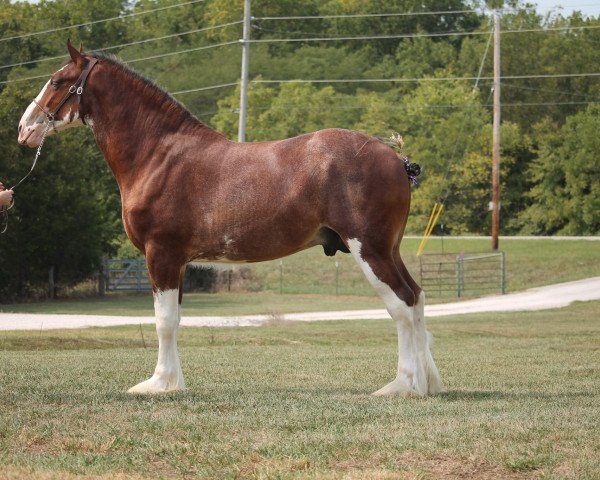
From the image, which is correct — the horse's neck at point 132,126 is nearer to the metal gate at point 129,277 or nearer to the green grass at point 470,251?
the green grass at point 470,251

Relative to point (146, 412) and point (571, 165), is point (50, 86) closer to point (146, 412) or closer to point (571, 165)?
point (146, 412)

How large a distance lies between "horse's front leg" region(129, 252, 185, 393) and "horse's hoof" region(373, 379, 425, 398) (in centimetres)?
212

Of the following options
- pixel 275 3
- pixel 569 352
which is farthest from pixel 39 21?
pixel 569 352

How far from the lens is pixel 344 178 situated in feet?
36.9

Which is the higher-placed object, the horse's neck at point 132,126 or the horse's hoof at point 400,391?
the horse's neck at point 132,126

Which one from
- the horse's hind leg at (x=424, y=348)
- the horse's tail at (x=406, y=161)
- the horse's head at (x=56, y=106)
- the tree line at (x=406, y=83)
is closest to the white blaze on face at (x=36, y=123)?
the horse's head at (x=56, y=106)

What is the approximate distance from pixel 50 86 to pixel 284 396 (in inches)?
169

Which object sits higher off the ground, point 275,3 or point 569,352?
point 275,3

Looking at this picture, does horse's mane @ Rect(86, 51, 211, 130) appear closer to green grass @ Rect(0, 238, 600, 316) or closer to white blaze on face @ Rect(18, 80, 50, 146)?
white blaze on face @ Rect(18, 80, 50, 146)

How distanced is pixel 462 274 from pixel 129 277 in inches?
614

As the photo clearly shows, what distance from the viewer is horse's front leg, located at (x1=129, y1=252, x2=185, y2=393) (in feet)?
37.9

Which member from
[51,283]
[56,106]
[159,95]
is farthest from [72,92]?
[51,283]

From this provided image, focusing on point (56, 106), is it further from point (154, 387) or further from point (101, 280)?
point (101, 280)

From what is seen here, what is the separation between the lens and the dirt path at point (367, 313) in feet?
103
